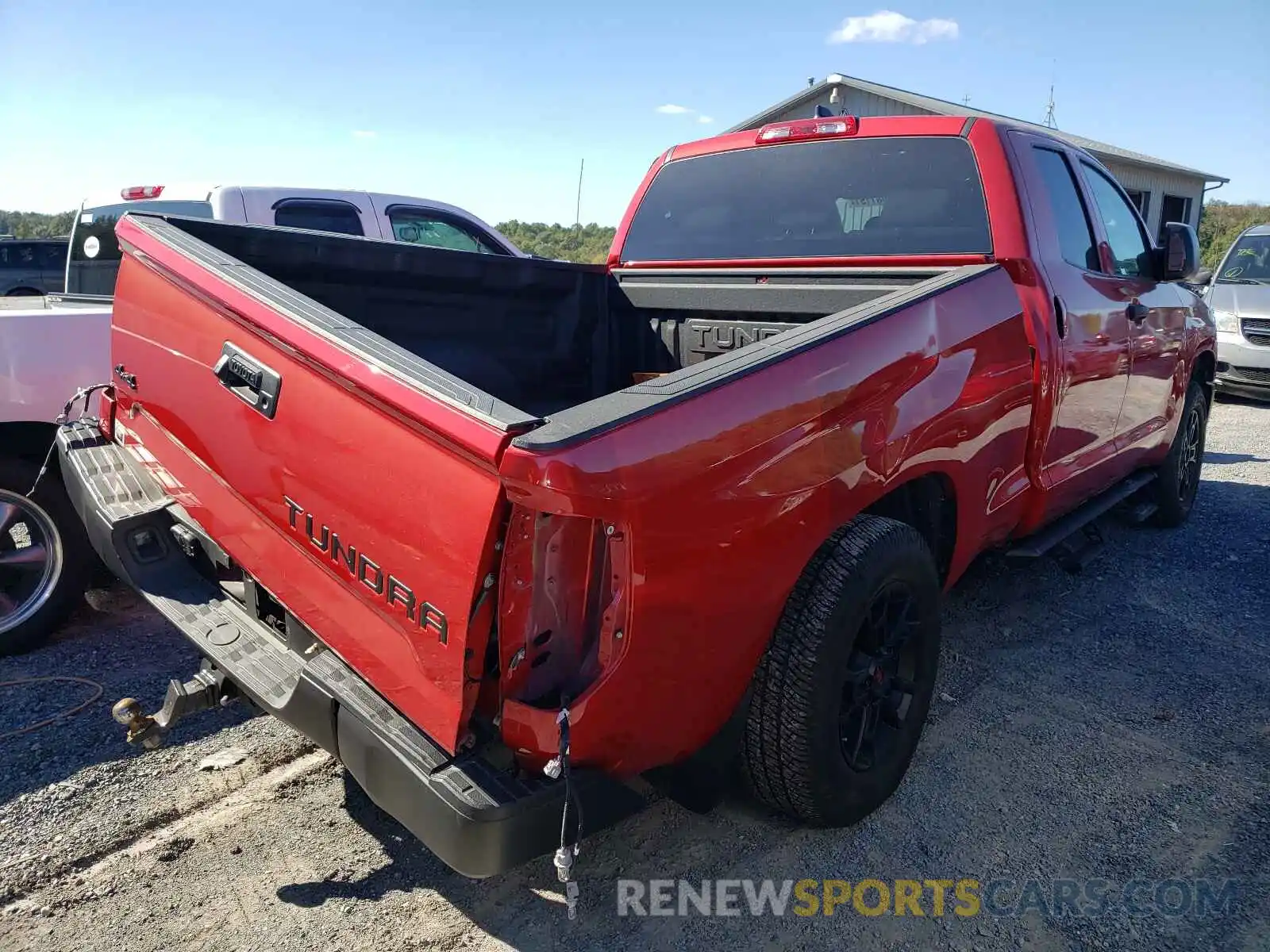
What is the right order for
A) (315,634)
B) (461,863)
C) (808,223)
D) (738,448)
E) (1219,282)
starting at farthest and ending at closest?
(1219,282), (808,223), (315,634), (738,448), (461,863)

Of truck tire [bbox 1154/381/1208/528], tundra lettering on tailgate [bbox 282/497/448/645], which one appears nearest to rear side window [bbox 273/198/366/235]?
tundra lettering on tailgate [bbox 282/497/448/645]

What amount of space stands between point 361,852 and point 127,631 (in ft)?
6.56

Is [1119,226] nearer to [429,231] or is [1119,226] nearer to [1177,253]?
[1177,253]

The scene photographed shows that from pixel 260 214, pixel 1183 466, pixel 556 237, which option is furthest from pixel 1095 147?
pixel 556 237

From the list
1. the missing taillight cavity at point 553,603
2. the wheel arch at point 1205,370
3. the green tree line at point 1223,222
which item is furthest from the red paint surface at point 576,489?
the green tree line at point 1223,222

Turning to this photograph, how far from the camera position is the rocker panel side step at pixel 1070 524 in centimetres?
371

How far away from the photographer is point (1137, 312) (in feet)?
13.7

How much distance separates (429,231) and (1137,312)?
15.2 feet

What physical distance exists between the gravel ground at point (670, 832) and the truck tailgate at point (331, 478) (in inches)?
30.9

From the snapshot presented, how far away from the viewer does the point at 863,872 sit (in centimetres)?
252

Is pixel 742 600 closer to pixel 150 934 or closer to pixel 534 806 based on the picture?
pixel 534 806

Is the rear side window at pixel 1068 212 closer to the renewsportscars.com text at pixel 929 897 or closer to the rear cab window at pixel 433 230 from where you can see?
the renewsportscars.com text at pixel 929 897

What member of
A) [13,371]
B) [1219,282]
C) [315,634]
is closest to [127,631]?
[13,371]

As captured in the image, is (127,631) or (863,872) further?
(127,631)
